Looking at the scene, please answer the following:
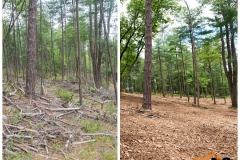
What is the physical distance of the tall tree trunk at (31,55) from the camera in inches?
60.1

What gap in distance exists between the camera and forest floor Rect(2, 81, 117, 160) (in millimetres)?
1284

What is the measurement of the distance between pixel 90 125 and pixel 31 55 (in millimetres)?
692

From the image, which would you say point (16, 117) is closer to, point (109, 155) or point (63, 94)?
point (63, 94)

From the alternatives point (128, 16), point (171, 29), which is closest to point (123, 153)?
point (128, 16)

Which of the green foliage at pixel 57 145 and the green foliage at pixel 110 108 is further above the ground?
the green foliage at pixel 110 108

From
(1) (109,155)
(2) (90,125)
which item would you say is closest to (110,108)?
(2) (90,125)

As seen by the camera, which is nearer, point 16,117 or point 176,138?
point 16,117

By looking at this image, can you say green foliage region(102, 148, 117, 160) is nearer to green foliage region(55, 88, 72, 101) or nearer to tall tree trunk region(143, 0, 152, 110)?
green foliage region(55, 88, 72, 101)

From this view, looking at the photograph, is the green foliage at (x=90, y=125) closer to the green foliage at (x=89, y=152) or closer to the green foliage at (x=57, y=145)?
the green foliage at (x=89, y=152)

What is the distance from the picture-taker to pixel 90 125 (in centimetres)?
141

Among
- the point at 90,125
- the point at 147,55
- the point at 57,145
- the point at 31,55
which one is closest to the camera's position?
the point at 57,145

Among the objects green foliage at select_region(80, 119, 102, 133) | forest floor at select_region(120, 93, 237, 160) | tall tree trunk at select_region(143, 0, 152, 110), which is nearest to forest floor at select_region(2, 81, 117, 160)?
green foliage at select_region(80, 119, 102, 133)

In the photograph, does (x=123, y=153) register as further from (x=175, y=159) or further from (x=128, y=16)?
(x=128, y=16)

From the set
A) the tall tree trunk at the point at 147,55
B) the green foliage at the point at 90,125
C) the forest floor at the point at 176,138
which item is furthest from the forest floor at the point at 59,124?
the tall tree trunk at the point at 147,55
